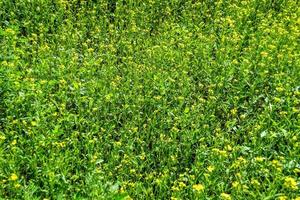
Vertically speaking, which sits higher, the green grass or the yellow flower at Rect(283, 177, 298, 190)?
the yellow flower at Rect(283, 177, 298, 190)

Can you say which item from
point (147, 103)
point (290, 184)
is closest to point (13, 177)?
point (147, 103)

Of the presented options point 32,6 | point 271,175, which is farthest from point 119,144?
point 32,6

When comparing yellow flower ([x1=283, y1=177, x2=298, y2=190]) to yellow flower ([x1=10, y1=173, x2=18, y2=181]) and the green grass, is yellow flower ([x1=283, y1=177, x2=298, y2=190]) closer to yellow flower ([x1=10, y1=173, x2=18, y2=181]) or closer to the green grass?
the green grass

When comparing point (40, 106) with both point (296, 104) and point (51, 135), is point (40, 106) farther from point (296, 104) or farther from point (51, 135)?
point (296, 104)

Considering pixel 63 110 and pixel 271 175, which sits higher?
pixel 271 175

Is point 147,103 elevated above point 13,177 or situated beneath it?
situated beneath

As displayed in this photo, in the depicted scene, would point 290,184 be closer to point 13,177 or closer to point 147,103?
point 147,103

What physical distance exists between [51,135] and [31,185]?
2.21 ft

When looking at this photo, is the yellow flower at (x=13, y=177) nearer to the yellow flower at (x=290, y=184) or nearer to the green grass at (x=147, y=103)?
the green grass at (x=147, y=103)

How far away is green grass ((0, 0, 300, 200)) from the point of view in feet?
13.0

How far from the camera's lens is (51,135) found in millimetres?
4230

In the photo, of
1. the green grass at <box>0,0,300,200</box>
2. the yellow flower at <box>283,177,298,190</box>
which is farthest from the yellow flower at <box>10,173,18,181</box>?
the yellow flower at <box>283,177,298,190</box>

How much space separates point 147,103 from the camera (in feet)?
16.7

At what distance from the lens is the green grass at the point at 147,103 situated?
3967 mm
